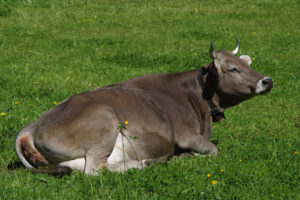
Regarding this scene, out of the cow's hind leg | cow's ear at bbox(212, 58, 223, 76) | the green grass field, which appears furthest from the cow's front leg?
cow's ear at bbox(212, 58, 223, 76)

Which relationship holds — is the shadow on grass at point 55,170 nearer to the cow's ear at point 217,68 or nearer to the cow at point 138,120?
the cow at point 138,120

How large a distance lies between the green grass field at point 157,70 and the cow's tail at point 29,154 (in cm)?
15

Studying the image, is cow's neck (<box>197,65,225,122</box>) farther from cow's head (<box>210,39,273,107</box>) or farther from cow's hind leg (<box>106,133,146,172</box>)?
cow's hind leg (<box>106,133,146,172</box>)

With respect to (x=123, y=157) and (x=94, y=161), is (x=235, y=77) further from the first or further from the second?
(x=94, y=161)

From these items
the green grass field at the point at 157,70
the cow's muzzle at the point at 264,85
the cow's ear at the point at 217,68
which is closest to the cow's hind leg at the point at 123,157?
the green grass field at the point at 157,70

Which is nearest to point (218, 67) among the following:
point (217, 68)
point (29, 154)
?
point (217, 68)

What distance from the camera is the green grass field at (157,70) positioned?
541 centimetres

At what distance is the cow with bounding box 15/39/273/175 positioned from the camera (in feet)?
19.2

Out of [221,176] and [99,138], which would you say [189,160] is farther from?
[99,138]

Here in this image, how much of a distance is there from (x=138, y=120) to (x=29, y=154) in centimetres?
141

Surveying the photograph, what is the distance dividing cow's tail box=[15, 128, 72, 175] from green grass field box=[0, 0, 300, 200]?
15cm

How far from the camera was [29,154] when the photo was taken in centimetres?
586

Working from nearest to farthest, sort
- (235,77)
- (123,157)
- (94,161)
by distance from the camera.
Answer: (94,161), (123,157), (235,77)

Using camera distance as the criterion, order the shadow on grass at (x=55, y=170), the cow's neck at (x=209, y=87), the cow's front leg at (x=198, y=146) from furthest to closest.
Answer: the cow's neck at (x=209, y=87)
the cow's front leg at (x=198, y=146)
the shadow on grass at (x=55, y=170)
